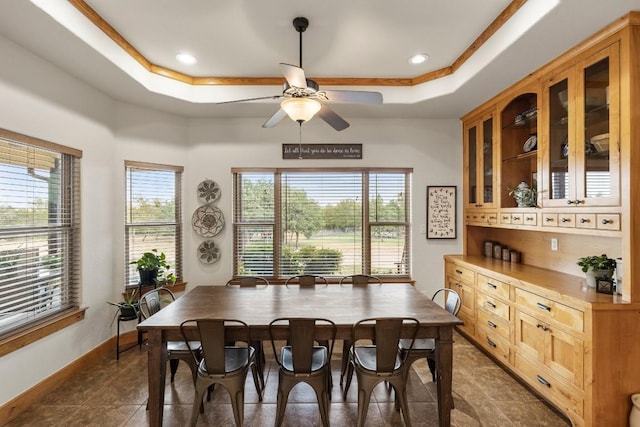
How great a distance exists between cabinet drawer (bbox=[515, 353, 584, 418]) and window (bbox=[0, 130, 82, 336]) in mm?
4205

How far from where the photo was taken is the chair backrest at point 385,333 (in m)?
2.06

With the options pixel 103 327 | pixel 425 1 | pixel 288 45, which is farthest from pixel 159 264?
pixel 425 1

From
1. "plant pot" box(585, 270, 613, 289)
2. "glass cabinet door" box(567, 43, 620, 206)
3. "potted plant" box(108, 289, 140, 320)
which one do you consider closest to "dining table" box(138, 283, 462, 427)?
"potted plant" box(108, 289, 140, 320)

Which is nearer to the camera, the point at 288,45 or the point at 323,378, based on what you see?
the point at 323,378

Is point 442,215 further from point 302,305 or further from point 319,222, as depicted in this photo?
point 302,305

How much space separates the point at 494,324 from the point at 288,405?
2157 millimetres

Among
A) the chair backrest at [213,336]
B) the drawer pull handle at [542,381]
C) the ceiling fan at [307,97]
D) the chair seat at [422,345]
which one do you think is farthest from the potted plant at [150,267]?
the drawer pull handle at [542,381]

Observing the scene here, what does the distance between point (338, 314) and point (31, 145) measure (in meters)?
2.89

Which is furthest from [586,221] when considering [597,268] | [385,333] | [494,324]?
[385,333]

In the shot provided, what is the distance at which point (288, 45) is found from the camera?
286 cm

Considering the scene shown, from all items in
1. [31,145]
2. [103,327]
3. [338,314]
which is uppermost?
[31,145]

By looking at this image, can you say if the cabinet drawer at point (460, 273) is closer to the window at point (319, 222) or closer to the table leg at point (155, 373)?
the window at point (319, 222)

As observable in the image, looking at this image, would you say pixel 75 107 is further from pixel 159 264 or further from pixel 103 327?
pixel 103 327

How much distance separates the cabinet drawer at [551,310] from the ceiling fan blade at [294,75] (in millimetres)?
2505
